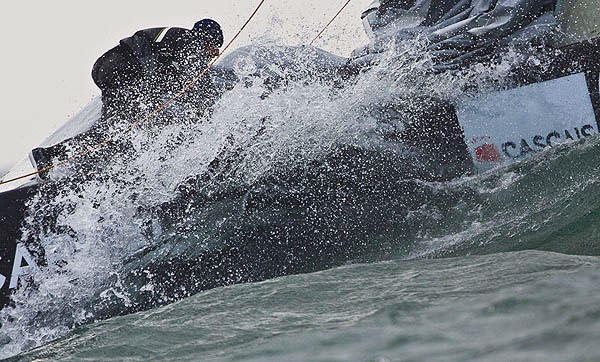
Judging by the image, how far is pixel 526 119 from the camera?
313 centimetres

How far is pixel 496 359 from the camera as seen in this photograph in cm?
92

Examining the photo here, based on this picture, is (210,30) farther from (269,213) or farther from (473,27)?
(473,27)

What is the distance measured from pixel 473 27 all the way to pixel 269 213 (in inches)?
53.9

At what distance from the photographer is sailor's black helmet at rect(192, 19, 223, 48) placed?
3.35 metres

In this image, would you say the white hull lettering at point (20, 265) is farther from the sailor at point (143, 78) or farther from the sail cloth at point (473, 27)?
the sail cloth at point (473, 27)

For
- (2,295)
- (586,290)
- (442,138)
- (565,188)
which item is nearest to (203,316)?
(586,290)

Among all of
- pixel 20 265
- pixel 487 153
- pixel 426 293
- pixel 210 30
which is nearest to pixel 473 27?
pixel 487 153

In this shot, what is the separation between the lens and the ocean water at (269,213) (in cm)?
217

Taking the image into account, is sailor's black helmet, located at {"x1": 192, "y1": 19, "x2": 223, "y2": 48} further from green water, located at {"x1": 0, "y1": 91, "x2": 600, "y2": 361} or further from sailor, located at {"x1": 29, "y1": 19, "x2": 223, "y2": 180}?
green water, located at {"x1": 0, "y1": 91, "x2": 600, "y2": 361}

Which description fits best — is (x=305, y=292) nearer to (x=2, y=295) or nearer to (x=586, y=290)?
(x=586, y=290)

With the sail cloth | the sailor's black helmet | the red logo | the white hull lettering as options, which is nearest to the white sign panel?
the red logo

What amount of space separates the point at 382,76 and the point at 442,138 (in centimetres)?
45

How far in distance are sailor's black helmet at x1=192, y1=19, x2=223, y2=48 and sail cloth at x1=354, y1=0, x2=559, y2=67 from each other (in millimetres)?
757

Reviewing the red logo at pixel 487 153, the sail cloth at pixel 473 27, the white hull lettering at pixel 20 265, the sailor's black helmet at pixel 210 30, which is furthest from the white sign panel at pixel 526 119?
the white hull lettering at pixel 20 265
